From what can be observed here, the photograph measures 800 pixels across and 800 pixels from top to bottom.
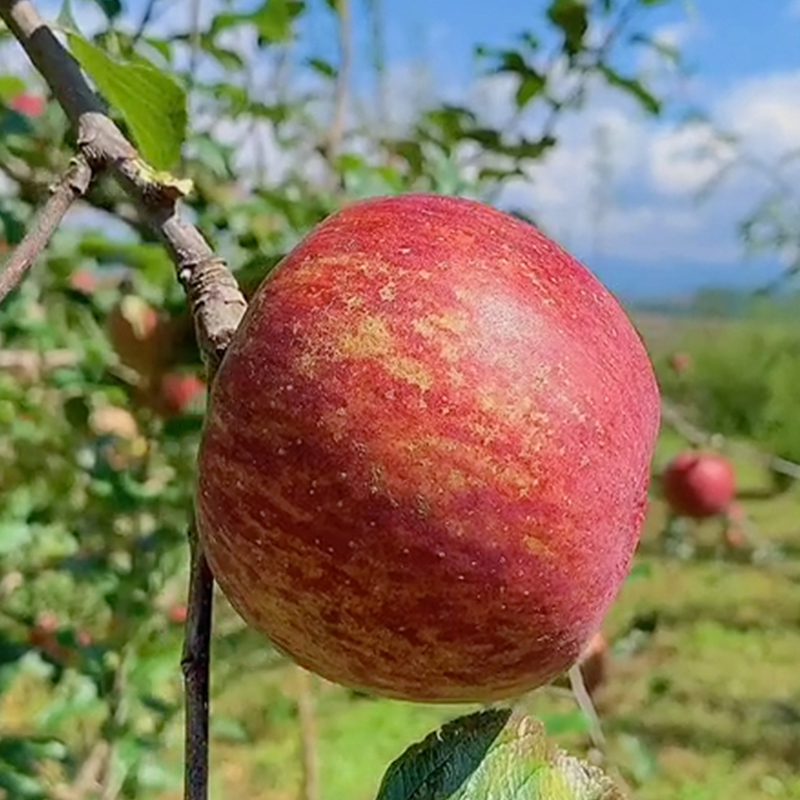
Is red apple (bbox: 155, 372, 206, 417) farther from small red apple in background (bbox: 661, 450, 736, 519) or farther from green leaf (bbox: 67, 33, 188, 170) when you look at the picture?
small red apple in background (bbox: 661, 450, 736, 519)

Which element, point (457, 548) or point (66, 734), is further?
point (66, 734)

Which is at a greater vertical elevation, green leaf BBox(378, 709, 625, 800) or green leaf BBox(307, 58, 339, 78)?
green leaf BBox(378, 709, 625, 800)

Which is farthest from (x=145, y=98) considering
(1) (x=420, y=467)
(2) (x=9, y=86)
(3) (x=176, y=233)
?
(2) (x=9, y=86)

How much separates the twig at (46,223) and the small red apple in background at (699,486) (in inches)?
89.8

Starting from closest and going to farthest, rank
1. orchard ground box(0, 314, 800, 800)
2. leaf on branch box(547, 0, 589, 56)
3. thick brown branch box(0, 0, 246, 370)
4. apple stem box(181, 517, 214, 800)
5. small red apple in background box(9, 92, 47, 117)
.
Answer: apple stem box(181, 517, 214, 800), thick brown branch box(0, 0, 246, 370), leaf on branch box(547, 0, 589, 56), small red apple in background box(9, 92, 47, 117), orchard ground box(0, 314, 800, 800)

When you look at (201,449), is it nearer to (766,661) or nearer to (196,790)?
(196,790)

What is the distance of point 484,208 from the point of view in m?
0.64

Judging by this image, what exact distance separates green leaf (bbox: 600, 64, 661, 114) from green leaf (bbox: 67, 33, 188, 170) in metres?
0.99

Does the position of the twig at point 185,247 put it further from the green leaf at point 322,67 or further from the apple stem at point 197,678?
the green leaf at point 322,67

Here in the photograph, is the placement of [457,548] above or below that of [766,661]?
above

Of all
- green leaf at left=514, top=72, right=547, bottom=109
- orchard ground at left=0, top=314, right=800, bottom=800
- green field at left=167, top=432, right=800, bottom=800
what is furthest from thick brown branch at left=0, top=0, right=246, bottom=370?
green field at left=167, top=432, right=800, bottom=800

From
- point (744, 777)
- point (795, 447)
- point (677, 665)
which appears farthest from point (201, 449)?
point (795, 447)

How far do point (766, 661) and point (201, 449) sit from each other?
4.68m

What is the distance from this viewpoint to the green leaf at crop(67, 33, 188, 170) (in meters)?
0.71
